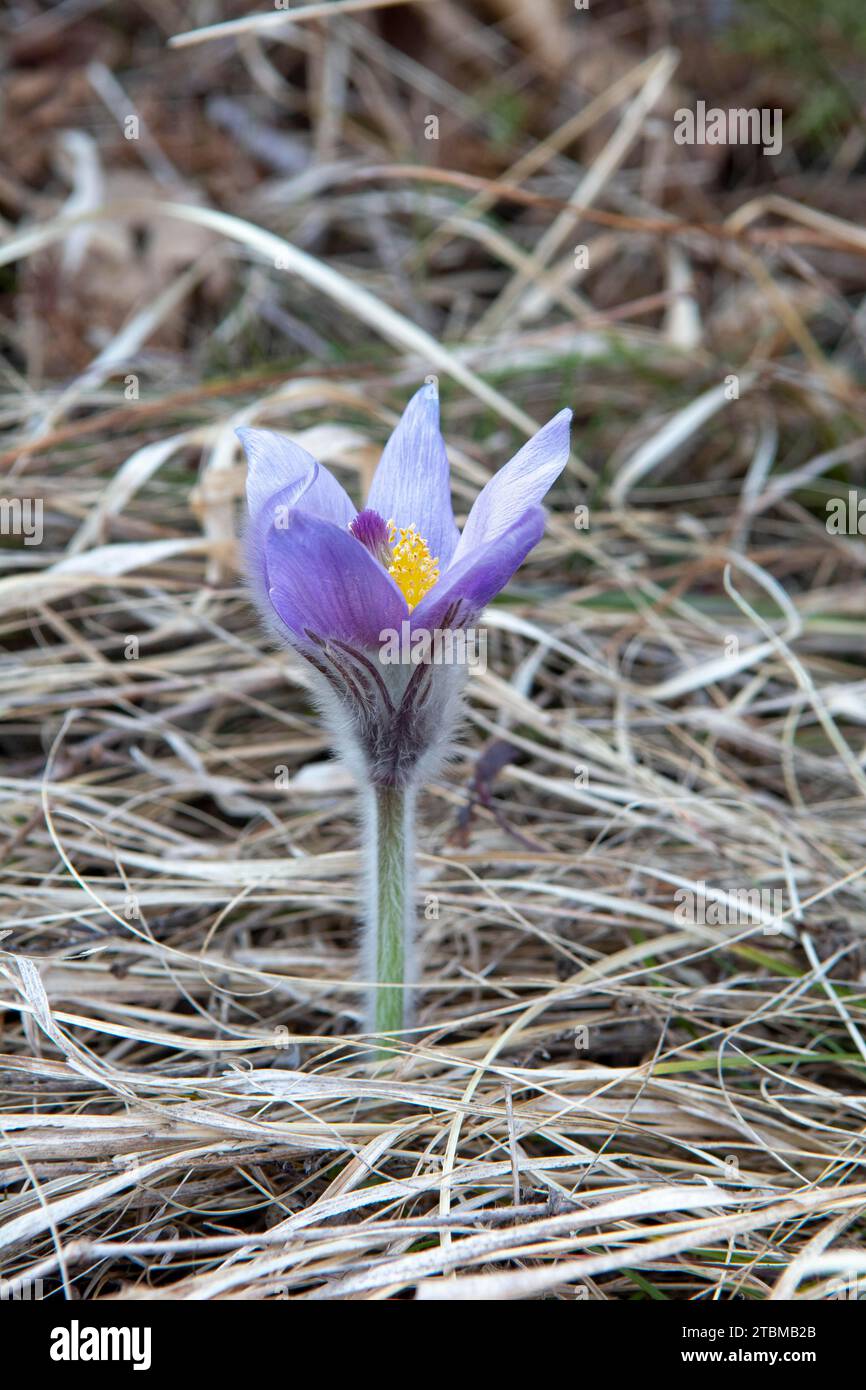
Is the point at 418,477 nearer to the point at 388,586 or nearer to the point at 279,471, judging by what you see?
the point at 279,471

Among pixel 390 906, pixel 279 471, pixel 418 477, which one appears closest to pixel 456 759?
pixel 390 906

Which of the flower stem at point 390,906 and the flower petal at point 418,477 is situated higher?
the flower petal at point 418,477

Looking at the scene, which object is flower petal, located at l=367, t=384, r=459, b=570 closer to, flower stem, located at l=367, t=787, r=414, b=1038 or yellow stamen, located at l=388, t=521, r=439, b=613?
yellow stamen, located at l=388, t=521, r=439, b=613

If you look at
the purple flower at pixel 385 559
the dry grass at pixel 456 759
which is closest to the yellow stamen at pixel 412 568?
the purple flower at pixel 385 559

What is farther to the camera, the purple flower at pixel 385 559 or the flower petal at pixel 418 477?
the flower petal at pixel 418 477

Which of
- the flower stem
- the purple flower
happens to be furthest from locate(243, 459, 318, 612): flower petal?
the flower stem

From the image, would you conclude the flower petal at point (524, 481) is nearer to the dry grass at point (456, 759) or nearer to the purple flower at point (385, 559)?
the purple flower at point (385, 559)

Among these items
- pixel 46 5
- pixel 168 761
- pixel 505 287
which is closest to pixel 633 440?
pixel 505 287

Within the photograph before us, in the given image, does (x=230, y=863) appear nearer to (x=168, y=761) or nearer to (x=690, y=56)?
(x=168, y=761)
